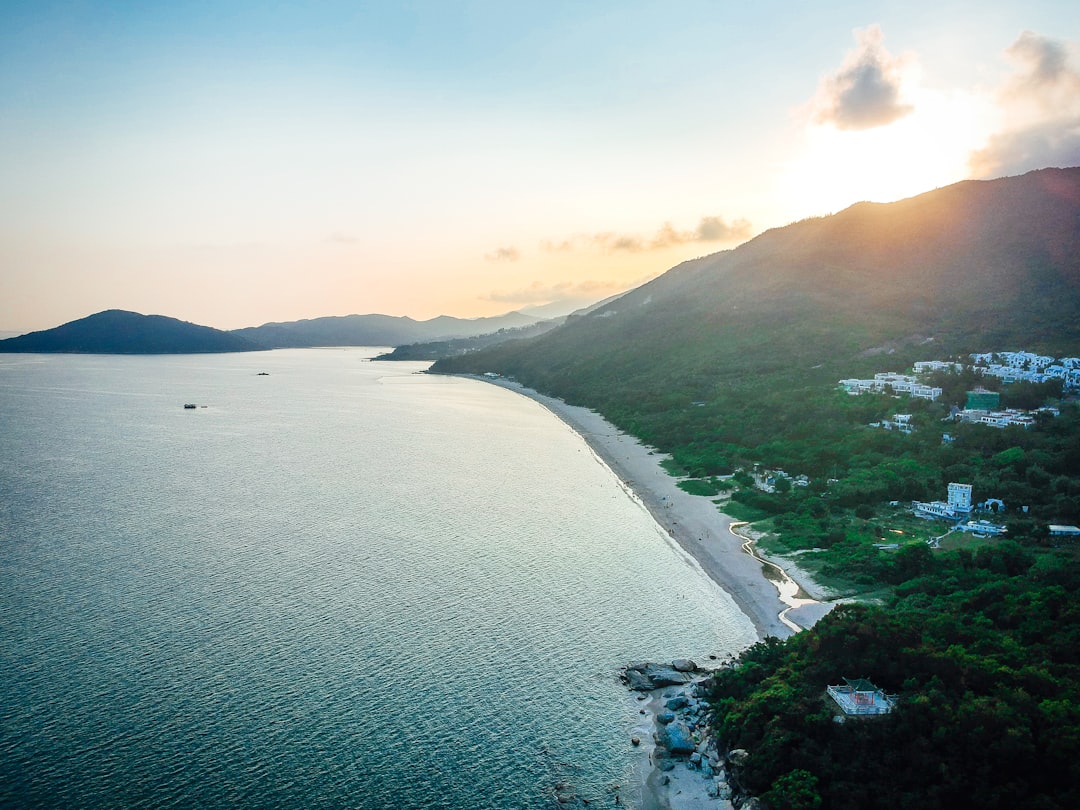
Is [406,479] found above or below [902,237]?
below

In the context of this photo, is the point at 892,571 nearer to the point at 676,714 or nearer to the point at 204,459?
the point at 676,714

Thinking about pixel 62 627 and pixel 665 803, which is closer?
pixel 665 803

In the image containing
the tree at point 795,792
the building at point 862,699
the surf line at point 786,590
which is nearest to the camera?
the tree at point 795,792

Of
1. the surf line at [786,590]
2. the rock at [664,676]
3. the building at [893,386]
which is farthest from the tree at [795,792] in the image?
the building at [893,386]

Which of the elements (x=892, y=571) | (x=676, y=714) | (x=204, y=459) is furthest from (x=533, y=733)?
(x=204, y=459)

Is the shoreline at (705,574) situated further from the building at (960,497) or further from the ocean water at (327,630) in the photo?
the building at (960,497)

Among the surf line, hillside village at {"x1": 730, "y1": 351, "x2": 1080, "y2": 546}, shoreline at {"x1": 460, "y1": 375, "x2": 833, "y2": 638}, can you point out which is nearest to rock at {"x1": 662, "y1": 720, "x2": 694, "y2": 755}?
shoreline at {"x1": 460, "y1": 375, "x2": 833, "y2": 638}
